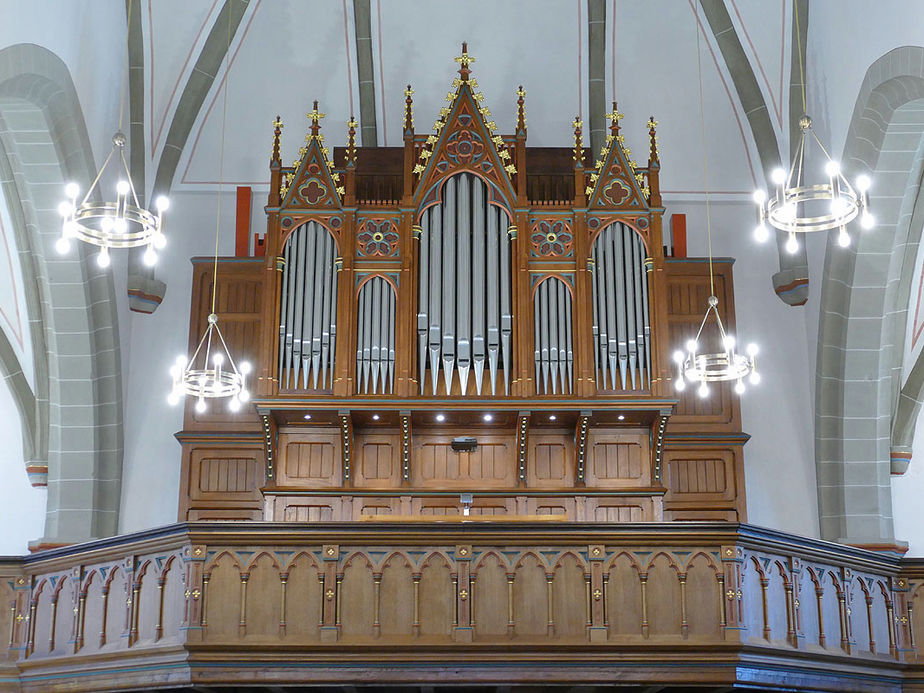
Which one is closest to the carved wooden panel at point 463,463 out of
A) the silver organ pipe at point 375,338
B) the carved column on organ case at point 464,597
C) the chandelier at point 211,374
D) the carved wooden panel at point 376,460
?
the carved wooden panel at point 376,460

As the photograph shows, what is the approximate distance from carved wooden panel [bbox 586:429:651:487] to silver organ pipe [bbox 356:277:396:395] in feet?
8.75

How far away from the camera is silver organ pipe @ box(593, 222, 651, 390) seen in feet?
49.4

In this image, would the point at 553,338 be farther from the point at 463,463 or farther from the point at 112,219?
the point at 112,219

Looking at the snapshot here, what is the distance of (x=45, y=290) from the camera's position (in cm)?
1594

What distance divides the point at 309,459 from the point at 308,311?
1.85 m

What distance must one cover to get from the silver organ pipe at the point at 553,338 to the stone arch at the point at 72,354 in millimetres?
5685

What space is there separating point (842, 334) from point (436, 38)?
701 centimetres

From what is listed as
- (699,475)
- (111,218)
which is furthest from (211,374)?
(699,475)

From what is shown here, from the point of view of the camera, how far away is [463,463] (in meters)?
15.4

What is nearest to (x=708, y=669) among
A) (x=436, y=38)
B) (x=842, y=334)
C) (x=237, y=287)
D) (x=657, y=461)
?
(x=657, y=461)

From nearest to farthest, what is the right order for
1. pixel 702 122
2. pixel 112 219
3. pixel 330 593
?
1. pixel 330 593
2. pixel 112 219
3. pixel 702 122

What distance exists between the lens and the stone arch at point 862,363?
50.0ft

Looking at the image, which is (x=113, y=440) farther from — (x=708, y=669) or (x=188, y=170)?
(x=708, y=669)

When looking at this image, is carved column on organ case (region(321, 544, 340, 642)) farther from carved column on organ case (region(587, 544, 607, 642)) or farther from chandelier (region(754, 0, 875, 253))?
chandelier (region(754, 0, 875, 253))
